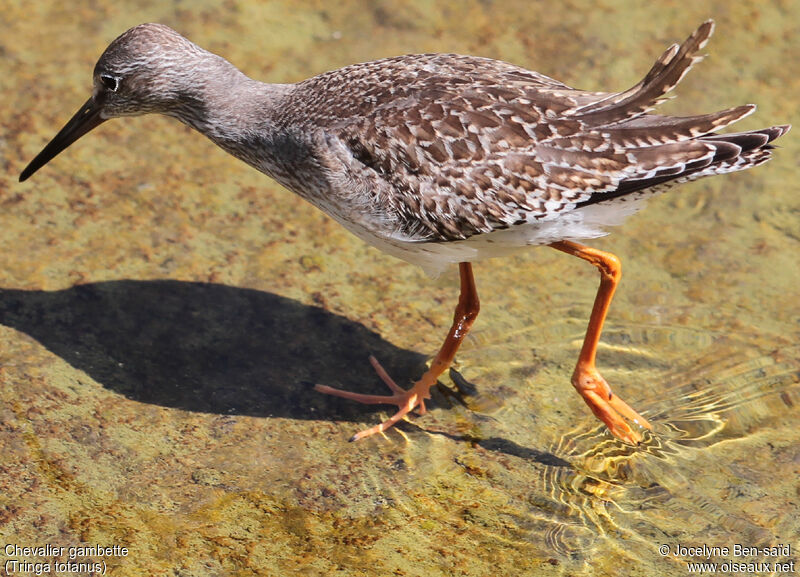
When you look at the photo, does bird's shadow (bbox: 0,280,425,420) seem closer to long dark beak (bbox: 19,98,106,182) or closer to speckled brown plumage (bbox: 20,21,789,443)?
speckled brown plumage (bbox: 20,21,789,443)

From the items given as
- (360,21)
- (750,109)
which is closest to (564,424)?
(750,109)

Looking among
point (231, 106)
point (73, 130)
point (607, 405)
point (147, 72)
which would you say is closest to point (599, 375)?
point (607, 405)

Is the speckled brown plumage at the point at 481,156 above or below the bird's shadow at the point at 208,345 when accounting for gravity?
above

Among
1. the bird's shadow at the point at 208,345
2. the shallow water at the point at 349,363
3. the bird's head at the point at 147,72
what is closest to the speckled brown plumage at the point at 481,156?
the bird's shadow at the point at 208,345

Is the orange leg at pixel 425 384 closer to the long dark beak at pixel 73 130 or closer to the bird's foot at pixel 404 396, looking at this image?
the bird's foot at pixel 404 396

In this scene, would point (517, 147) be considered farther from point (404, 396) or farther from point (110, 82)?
point (110, 82)

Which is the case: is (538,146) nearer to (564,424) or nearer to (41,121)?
(564,424)

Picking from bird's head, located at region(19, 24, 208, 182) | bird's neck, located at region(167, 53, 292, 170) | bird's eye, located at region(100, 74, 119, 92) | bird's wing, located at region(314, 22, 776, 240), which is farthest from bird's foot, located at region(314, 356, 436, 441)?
bird's eye, located at region(100, 74, 119, 92)
